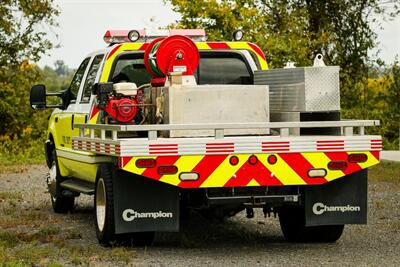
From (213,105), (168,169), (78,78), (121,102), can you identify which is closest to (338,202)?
(213,105)

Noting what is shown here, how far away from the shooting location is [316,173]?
9.79 m

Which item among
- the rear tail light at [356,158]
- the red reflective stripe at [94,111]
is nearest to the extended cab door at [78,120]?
the red reflective stripe at [94,111]

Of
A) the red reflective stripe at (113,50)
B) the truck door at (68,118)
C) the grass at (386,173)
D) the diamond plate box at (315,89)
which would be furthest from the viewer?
the grass at (386,173)

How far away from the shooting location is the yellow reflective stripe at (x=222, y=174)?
962 centimetres

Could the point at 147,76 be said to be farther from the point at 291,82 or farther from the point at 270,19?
the point at 270,19

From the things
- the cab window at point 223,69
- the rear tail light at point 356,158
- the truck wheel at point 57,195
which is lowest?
the truck wheel at point 57,195

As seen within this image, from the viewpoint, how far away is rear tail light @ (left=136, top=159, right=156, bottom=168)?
31.1 feet

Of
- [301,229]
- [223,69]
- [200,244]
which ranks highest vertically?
[223,69]

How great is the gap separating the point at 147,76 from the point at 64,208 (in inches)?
113

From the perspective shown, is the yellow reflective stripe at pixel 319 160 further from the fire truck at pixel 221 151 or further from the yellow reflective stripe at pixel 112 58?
the yellow reflective stripe at pixel 112 58

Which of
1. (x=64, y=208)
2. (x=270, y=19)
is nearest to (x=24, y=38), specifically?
(x=270, y=19)

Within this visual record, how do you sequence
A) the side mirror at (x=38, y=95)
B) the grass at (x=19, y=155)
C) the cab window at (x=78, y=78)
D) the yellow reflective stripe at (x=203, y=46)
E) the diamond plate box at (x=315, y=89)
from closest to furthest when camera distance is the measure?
the diamond plate box at (x=315, y=89) → the yellow reflective stripe at (x=203, y=46) → the side mirror at (x=38, y=95) → the cab window at (x=78, y=78) → the grass at (x=19, y=155)

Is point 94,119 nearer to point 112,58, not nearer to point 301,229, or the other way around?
point 112,58

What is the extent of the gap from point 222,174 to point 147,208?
29.9 inches
